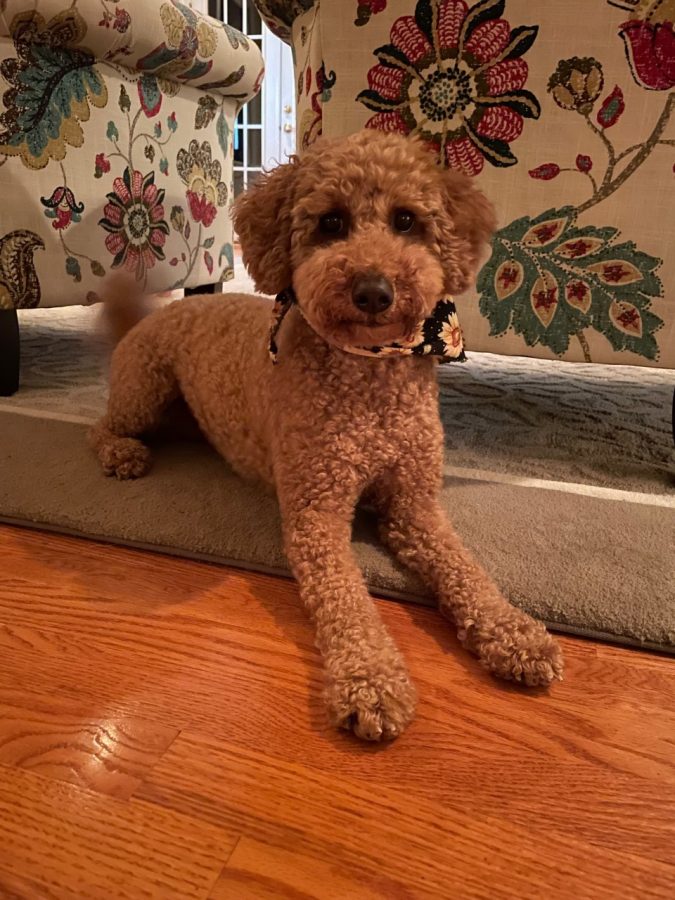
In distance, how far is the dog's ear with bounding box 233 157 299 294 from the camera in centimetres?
93

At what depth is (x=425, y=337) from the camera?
0.94 meters

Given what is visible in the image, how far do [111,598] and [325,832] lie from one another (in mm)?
477

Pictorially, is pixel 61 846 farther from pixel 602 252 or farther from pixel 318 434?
pixel 602 252

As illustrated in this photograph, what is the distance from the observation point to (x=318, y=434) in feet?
3.07

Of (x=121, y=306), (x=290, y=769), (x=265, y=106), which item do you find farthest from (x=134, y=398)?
(x=265, y=106)

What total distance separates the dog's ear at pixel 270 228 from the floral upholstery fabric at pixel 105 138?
2.98 feet

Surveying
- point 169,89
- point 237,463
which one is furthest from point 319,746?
point 169,89

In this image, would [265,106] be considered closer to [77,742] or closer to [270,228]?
[270,228]

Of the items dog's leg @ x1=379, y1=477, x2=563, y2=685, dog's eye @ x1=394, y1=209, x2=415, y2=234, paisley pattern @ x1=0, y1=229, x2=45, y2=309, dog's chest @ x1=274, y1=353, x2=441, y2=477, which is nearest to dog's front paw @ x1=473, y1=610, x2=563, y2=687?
dog's leg @ x1=379, y1=477, x2=563, y2=685

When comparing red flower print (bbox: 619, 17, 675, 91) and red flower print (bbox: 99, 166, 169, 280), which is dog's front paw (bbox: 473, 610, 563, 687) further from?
red flower print (bbox: 99, 166, 169, 280)

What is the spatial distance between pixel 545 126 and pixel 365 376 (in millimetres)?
587

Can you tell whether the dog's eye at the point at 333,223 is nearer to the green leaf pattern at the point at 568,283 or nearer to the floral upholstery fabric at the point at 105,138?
the green leaf pattern at the point at 568,283

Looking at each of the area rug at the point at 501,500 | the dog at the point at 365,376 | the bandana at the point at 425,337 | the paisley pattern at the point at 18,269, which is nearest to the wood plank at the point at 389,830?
the dog at the point at 365,376

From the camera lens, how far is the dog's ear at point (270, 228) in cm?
93
